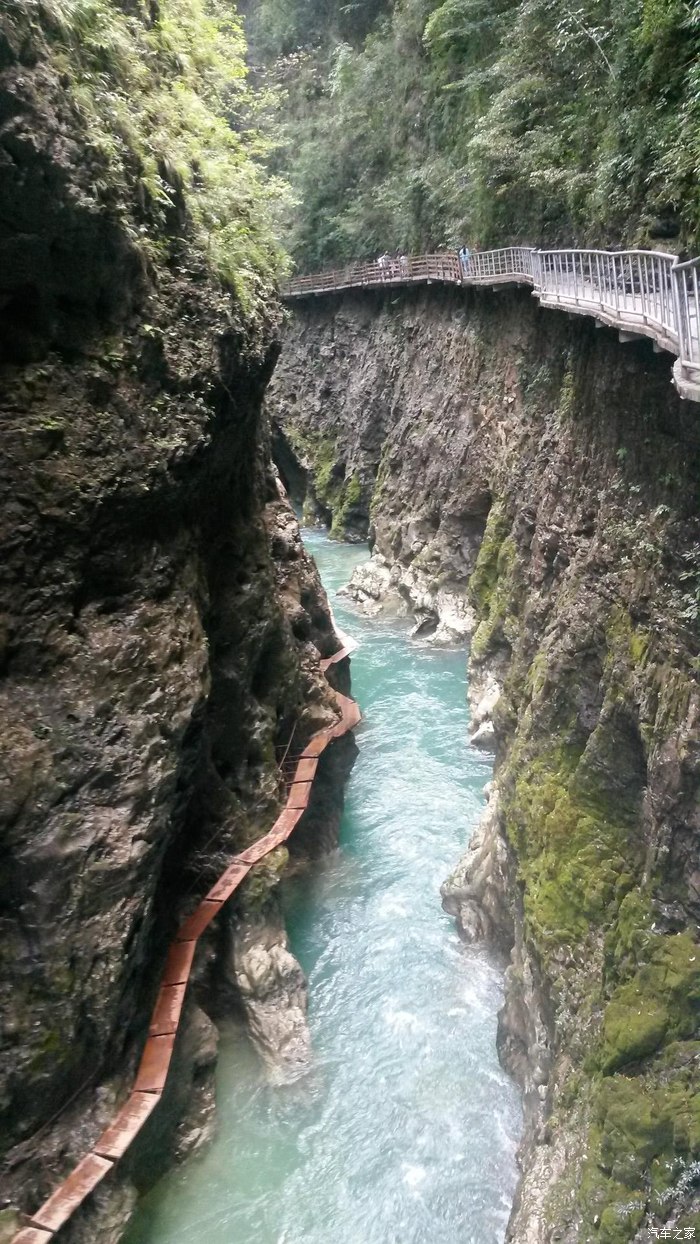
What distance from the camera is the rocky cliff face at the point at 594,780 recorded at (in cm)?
722

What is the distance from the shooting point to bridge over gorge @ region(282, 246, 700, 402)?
692cm

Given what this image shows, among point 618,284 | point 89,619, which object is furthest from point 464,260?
point 89,619

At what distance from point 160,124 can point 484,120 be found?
11907 millimetres

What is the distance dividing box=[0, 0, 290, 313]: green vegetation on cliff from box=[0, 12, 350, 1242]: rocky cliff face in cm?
16

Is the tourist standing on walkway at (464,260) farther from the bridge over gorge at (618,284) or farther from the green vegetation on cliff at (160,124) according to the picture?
the green vegetation on cliff at (160,124)

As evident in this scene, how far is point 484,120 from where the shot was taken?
19000mm

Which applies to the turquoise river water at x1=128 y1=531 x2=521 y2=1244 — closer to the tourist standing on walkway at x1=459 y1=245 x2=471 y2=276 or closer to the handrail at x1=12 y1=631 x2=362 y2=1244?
the handrail at x1=12 y1=631 x2=362 y2=1244

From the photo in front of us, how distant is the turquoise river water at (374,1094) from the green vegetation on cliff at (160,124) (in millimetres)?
9417

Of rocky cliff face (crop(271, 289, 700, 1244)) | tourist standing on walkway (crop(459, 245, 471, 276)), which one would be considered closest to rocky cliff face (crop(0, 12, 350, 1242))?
rocky cliff face (crop(271, 289, 700, 1244))

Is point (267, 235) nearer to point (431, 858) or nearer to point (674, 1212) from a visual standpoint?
point (431, 858)

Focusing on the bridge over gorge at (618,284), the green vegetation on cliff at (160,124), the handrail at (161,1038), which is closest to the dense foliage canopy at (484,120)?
the bridge over gorge at (618,284)

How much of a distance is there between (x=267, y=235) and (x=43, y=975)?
11202 millimetres

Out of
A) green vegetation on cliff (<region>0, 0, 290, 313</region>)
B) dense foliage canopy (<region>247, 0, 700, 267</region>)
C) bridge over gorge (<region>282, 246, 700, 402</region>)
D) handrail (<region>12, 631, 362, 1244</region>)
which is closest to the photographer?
bridge over gorge (<region>282, 246, 700, 402</region>)

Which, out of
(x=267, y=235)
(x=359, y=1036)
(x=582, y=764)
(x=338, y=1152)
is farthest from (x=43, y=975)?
(x=267, y=235)
